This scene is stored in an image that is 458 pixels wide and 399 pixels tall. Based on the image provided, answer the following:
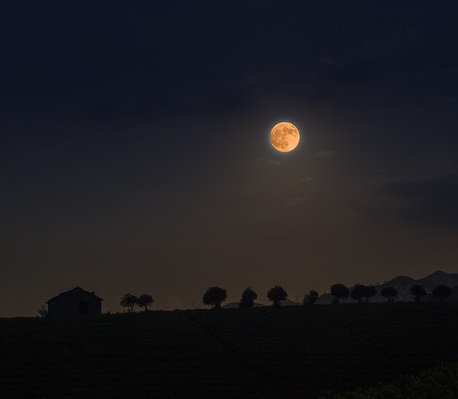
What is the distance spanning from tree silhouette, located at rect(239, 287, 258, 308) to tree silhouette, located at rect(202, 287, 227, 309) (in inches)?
171

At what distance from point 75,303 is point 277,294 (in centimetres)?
4290

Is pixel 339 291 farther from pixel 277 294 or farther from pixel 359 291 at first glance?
pixel 277 294

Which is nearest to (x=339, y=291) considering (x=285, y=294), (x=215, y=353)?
(x=285, y=294)

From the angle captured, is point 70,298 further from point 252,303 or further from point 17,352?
point 17,352

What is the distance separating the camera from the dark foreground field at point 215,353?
224 ft

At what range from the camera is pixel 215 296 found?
150000 millimetres

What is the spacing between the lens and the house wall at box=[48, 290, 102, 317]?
416 ft

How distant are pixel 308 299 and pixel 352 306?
3399 cm

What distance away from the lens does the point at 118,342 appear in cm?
8550

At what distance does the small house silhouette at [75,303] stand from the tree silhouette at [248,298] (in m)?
29.6

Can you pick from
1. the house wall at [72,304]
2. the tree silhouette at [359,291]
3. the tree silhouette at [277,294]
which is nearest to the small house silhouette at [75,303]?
the house wall at [72,304]

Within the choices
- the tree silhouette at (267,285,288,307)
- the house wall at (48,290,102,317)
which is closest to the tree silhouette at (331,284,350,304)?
the tree silhouette at (267,285,288,307)

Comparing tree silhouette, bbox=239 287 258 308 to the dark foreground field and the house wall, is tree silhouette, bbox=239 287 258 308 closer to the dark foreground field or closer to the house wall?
the house wall

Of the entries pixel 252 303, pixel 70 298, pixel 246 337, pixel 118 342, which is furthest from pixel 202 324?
pixel 252 303
